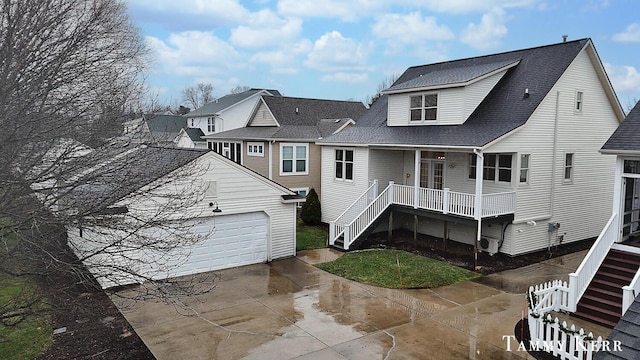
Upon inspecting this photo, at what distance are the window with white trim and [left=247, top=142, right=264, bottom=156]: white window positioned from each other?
1426 cm

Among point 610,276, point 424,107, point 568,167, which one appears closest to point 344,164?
point 424,107

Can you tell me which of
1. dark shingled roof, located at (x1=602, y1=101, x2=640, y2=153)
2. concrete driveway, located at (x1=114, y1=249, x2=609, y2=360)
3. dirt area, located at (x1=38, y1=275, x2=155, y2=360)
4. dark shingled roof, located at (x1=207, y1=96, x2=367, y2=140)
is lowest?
A: dirt area, located at (x1=38, y1=275, x2=155, y2=360)

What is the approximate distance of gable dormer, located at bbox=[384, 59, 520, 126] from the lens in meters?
16.4

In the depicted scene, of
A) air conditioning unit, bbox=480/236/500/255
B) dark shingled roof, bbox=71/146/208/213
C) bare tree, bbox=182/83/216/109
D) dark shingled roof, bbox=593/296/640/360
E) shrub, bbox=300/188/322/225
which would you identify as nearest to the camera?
dark shingled roof, bbox=71/146/208/213

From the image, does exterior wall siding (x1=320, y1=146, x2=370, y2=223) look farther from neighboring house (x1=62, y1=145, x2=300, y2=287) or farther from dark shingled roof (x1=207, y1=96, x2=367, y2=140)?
neighboring house (x1=62, y1=145, x2=300, y2=287)

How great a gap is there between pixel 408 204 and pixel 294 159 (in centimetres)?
874

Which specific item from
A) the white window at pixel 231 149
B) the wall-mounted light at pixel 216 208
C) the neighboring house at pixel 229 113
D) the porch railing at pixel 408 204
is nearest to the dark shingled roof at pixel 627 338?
the porch railing at pixel 408 204

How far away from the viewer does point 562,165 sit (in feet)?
53.2

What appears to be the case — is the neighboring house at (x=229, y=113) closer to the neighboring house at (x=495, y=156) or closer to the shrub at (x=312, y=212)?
the shrub at (x=312, y=212)

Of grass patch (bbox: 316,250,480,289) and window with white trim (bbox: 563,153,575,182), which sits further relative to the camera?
window with white trim (bbox: 563,153,575,182)

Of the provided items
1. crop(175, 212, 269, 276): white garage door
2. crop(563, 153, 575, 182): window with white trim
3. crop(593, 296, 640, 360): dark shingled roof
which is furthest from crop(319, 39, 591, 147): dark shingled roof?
crop(593, 296, 640, 360): dark shingled roof

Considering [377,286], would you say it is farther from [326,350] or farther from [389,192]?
[389,192]

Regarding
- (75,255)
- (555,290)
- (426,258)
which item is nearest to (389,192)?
(426,258)

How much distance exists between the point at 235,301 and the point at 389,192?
811 centimetres
